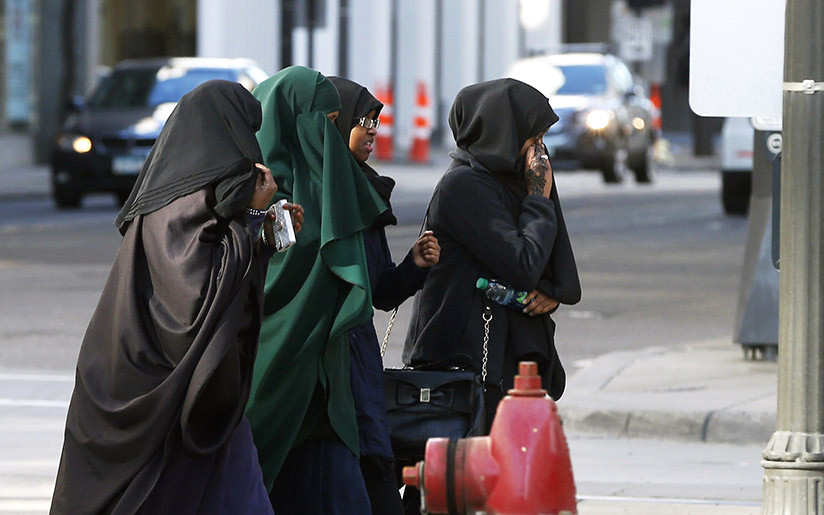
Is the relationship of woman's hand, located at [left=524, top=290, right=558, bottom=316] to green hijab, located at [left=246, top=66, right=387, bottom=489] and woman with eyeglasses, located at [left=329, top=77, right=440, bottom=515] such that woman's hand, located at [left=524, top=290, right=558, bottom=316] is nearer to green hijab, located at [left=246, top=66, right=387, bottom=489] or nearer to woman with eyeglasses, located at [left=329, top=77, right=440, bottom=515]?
woman with eyeglasses, located at [left=329, top=77, right=440, bottom=515]

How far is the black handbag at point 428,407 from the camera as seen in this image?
599 cm

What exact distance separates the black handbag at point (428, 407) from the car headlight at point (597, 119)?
899 inches

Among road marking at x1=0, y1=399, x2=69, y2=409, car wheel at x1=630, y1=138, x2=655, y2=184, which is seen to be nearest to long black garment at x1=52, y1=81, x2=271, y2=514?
road marking at x1=0, y1=399, x2=69, y2=409

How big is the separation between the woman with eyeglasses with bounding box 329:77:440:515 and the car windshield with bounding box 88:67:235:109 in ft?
60.1

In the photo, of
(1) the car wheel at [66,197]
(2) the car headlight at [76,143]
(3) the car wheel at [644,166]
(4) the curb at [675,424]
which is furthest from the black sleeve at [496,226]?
(3) the car wheel at [644,166]

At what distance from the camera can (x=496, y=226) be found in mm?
6137

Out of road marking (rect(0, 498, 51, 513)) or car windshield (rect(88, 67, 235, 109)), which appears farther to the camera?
car windshield (rect(88, 67, 235, 109))

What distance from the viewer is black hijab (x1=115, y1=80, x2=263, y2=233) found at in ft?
16.9

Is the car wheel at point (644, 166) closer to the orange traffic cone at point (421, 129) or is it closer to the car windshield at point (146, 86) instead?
the orange traffic cone at point (421, 129)

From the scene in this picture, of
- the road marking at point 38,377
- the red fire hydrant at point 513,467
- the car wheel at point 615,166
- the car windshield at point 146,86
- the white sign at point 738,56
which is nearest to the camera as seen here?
the red fire hydrant at point 513,467

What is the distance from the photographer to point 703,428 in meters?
9.50

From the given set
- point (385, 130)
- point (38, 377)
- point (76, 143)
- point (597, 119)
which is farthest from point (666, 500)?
point (385, 130)

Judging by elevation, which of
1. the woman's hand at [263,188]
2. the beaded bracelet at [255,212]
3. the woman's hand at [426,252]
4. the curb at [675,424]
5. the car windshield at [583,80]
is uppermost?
the woman's hand at [263,188]

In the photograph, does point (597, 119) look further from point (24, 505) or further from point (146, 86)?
point (24, 505)
